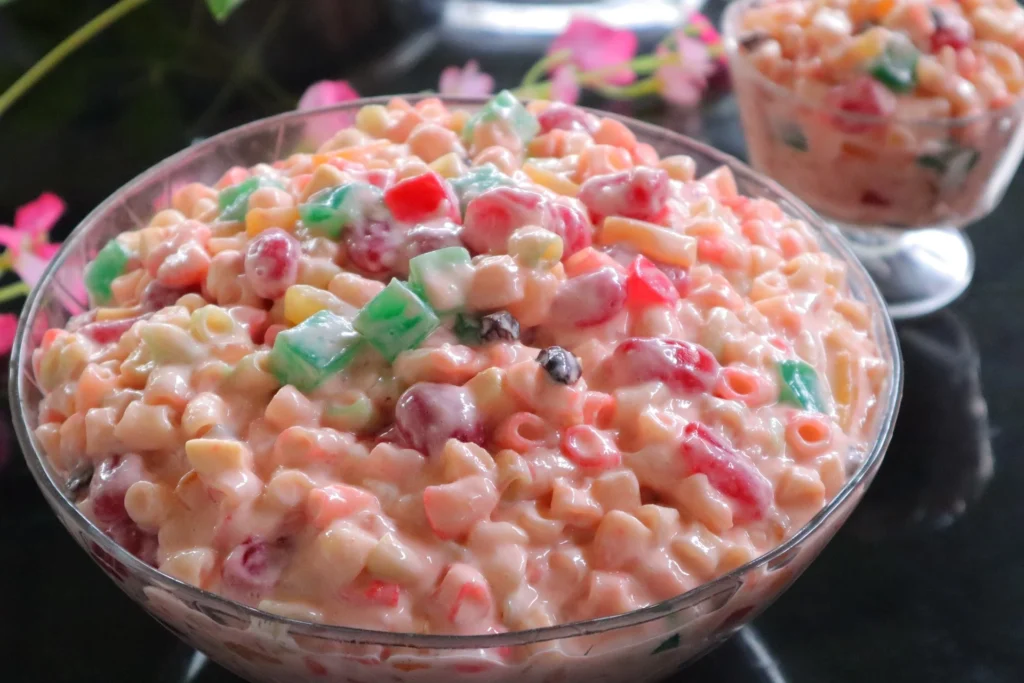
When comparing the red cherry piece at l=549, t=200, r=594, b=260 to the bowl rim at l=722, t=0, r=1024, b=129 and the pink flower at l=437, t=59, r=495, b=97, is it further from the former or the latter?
the pink flower at l=437, t=59, r=495, b=97

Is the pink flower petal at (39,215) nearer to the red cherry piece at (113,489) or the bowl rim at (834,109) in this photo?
the red cherry piece at (113,489)

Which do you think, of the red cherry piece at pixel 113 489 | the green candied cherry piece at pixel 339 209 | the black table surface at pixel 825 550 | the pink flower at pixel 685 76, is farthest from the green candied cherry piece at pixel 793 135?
the red cherry piece at pixel 113 489

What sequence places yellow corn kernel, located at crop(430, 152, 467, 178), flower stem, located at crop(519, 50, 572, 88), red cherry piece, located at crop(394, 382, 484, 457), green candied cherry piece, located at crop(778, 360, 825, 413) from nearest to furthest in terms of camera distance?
1. red cherry piece, located at crop(394, 382, 484, 457)
2. green candied cherry piece, located at crop(778, 360, 825, 413)
3. yellow corn kernel, located at crop(430, 152, 467, 178)
4. flower stem, located at crop(519, 50, 572, 88)

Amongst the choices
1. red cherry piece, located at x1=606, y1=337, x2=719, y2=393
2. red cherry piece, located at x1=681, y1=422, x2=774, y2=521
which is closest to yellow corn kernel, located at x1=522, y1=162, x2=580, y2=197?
red cherry piece, located at x1=606, y1=337, x2=719, y2=393

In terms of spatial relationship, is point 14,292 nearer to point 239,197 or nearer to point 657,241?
point 239,197

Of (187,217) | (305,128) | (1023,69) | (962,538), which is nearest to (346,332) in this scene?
(187,217)

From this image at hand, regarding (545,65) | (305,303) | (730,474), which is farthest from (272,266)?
(545,65)
